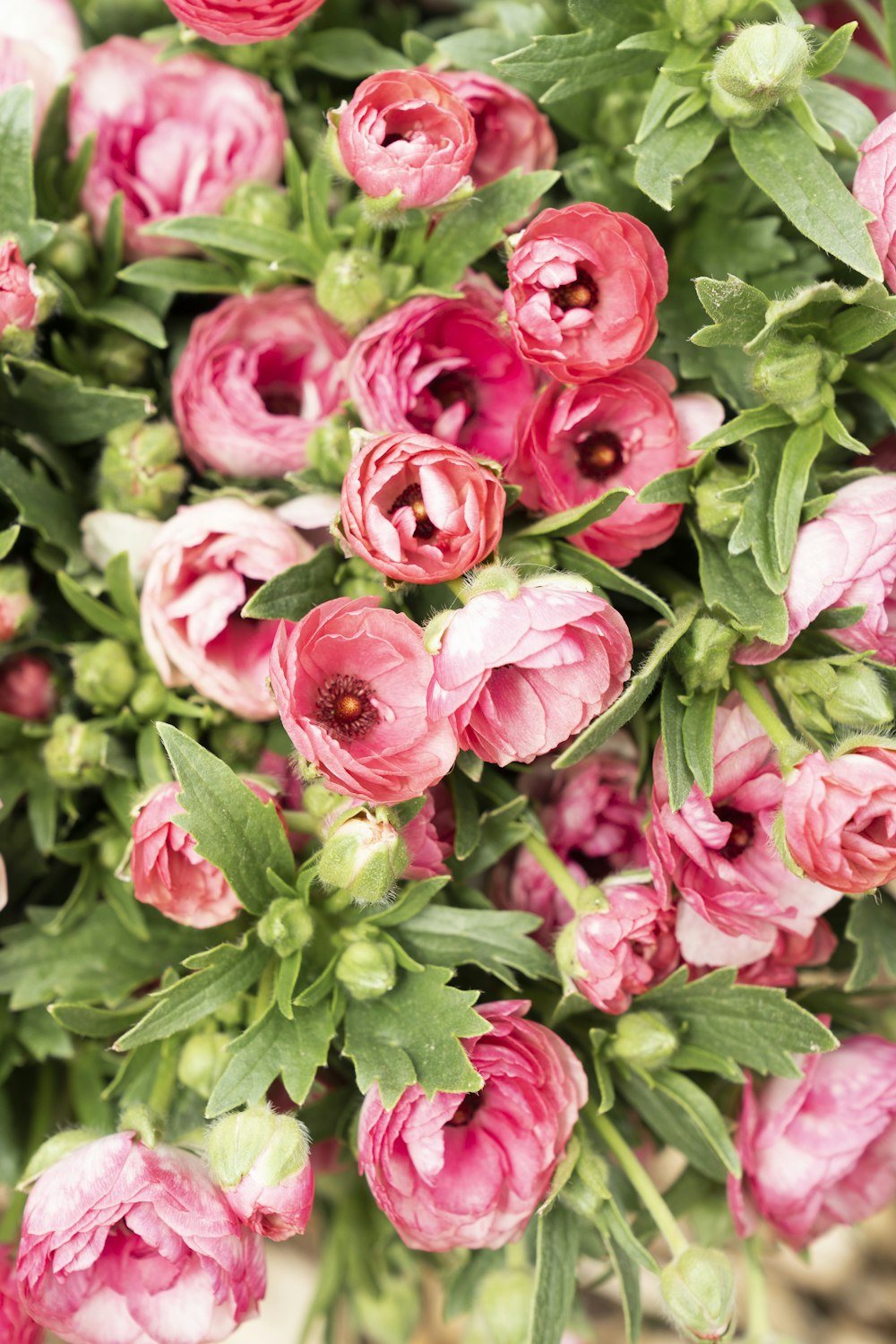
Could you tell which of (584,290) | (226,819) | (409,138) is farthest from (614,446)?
(226,819)

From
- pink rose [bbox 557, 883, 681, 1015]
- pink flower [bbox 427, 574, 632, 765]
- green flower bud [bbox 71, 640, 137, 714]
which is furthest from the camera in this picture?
green flower bud [bbox 71, 640, 137, 714]

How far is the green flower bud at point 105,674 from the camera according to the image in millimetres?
828

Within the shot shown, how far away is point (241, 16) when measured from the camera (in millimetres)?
747

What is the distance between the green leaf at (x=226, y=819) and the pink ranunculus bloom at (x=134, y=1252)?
163 mm

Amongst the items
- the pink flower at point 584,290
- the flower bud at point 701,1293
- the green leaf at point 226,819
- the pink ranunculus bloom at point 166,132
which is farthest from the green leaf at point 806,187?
the flower bud at point 701,1293

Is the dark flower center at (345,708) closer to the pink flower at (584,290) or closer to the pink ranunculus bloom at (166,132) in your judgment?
the pink flower at (584,290)

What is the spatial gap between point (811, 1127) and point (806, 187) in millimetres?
610

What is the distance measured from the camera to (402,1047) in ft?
2.41

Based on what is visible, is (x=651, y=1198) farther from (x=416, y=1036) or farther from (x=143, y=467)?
(x=143, y=467)

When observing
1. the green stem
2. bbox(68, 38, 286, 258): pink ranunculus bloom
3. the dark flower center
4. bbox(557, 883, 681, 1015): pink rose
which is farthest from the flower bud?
bbox(68, 38, 286, 258): pink ranunculus bloom

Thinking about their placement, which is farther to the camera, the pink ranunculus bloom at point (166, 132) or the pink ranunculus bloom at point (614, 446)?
the pink ranunculus bloom at point (166, 132)

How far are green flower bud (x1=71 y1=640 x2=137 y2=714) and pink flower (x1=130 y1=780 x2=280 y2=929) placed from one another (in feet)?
0.38

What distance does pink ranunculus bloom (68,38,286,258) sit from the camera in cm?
88

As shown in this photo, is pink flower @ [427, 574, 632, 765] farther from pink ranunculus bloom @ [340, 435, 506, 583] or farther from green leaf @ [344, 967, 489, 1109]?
green leaf @ [344, 967, 489, 1109]
